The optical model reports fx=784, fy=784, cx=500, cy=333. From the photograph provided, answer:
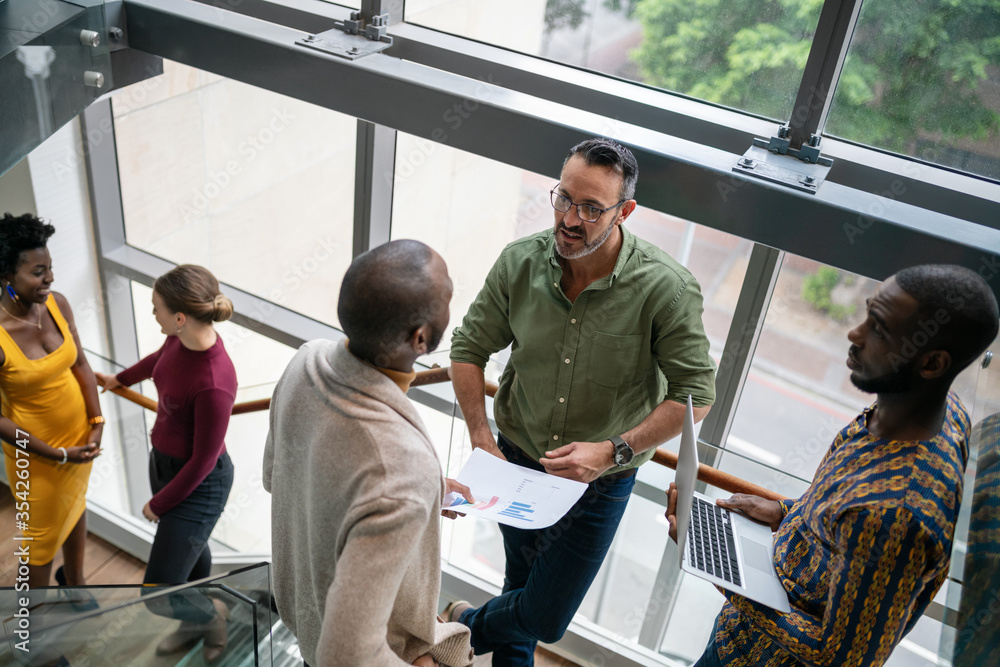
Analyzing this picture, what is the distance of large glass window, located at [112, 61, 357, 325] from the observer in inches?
193

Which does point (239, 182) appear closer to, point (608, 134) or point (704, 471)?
point (608, 134)

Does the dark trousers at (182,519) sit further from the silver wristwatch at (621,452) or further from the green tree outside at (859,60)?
the green tree outside at (859,60)

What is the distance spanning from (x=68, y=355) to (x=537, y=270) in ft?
6.99

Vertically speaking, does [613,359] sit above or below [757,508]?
above

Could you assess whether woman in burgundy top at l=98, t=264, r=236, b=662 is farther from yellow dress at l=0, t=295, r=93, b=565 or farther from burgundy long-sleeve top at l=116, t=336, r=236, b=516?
yellow dress at l=0, t=295, r=93, b=565

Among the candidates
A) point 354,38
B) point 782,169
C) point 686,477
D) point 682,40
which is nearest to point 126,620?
point 686,477

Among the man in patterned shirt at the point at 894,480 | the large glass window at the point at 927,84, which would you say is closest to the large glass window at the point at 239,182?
the large glass window at the point at 927,84

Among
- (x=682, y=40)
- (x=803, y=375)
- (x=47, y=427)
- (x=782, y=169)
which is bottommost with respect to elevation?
(x=803, y=375)

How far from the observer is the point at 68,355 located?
10.9ft

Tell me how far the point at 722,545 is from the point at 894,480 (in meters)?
0.64

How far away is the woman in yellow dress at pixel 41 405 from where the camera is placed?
10.1ft

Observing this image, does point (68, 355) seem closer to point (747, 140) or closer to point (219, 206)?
point (219, 206)

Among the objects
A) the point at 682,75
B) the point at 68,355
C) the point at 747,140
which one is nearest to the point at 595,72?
the point at 682,75

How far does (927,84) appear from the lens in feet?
8.50
